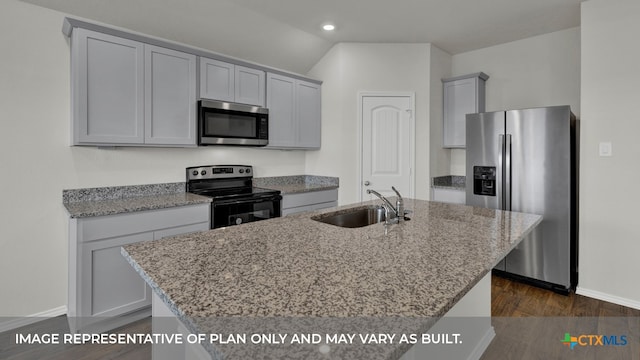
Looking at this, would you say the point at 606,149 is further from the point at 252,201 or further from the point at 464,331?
the point at 252,201

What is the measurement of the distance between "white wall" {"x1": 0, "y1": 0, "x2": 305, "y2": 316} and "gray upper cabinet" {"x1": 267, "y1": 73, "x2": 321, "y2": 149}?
1703mm

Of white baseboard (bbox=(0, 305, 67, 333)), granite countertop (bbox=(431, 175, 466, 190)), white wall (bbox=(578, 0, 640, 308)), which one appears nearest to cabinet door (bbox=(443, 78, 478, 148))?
granite countertop (bbox=(431, 175, 466, 190))

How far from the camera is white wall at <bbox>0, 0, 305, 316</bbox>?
2277 mm

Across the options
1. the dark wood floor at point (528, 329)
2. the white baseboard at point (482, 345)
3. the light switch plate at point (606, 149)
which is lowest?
the dark wood floor at point (528, 329)

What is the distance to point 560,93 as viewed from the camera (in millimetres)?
3469

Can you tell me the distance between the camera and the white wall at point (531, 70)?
11.1ft

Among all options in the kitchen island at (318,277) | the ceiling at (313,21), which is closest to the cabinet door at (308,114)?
the ceiling at (313,21)

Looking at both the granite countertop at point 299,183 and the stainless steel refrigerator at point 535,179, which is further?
the granite countertop at point 299,183

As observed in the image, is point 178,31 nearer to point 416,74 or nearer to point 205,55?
point 205,55

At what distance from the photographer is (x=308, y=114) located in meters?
3.99

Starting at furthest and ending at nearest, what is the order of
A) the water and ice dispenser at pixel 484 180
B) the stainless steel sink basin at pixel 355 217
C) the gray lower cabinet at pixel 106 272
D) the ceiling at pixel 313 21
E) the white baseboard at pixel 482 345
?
the water and ice dispenser at pixel 484 180, the ceiling at pixel 313 21, the gray lower cabinet at pixel 106 272, the stainless steel sink basin at pixel 355 217, the white baseboard at pixel 482 345

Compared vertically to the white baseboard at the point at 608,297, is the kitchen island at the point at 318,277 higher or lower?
higher

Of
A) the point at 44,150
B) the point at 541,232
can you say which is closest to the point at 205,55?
the point at 44,150

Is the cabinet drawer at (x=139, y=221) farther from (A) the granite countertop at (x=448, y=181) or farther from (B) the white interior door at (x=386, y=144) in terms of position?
(A) the granite countertop at (x=448, y=181)
